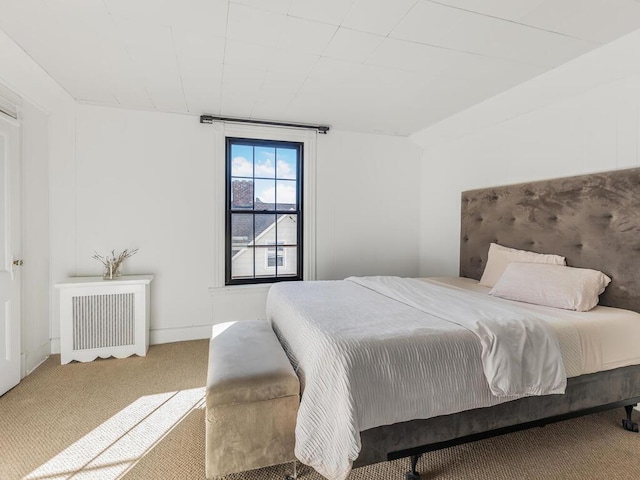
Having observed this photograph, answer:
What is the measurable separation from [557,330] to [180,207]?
3359mm

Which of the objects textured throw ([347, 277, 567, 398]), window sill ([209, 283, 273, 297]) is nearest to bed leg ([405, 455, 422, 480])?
textured throw ([347, 277, 567, 398])

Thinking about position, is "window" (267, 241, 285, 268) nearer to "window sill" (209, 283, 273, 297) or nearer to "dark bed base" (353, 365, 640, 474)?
"window sill" (209, 283, 273, 297)

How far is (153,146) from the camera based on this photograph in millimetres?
3387

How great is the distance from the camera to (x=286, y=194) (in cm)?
393

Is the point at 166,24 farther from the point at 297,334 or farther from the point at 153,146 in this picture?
the point at 297,334

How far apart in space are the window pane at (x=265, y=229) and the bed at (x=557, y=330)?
1.26 metres

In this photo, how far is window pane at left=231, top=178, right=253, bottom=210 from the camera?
3734 millimetres

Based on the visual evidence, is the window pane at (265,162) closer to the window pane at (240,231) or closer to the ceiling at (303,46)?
the window pane at (240,231)

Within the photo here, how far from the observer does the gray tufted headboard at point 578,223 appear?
2.13 meters

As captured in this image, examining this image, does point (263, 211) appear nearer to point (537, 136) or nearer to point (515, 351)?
point (537, 136)

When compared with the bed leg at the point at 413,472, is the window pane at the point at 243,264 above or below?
above

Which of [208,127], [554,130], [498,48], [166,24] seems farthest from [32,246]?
[554,130]

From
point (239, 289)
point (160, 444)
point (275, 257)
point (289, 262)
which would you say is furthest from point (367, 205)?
point (160, 444)

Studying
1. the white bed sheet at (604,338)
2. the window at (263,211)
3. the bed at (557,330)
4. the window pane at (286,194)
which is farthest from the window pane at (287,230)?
the white bed sheet at (604,338)
